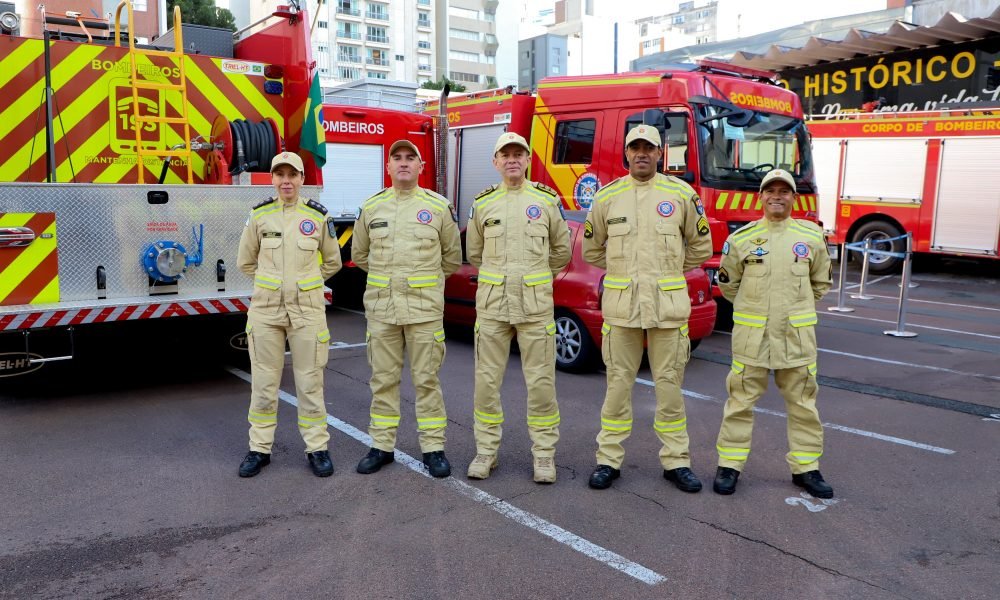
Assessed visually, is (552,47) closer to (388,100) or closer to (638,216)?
(388,100)

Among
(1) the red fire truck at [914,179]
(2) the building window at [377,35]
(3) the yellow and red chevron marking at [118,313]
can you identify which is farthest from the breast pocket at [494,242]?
(2) the building window at [377,35]

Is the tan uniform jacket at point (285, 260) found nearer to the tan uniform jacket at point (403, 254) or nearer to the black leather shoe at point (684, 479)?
the tan uniform jacket at point (403, 254)

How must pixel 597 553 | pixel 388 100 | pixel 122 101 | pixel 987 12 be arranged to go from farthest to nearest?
pixel 987 12 < pixel 388 100 < pixel 122 101 < pixel 597 553

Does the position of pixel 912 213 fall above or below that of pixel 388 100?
below

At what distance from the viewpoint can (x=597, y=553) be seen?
3.79 metres

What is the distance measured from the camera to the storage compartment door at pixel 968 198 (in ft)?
48.1

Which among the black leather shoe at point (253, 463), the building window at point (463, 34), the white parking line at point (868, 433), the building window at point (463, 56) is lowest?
the white parking line at point (868, 433)

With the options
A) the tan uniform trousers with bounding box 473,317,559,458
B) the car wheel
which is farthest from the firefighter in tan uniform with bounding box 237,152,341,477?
the car wheel

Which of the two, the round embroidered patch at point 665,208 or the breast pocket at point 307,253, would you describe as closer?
the round embroidered patch at point 665,208

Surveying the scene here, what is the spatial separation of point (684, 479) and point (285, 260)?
Result: 2.57 metres

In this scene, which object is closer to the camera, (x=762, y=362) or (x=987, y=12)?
(x=762, y=362)

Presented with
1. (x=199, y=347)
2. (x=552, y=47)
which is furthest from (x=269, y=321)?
(x=552, y=47)

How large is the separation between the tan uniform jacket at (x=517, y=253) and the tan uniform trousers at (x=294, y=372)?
1.00 metres

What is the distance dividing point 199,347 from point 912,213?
13.3 metres
